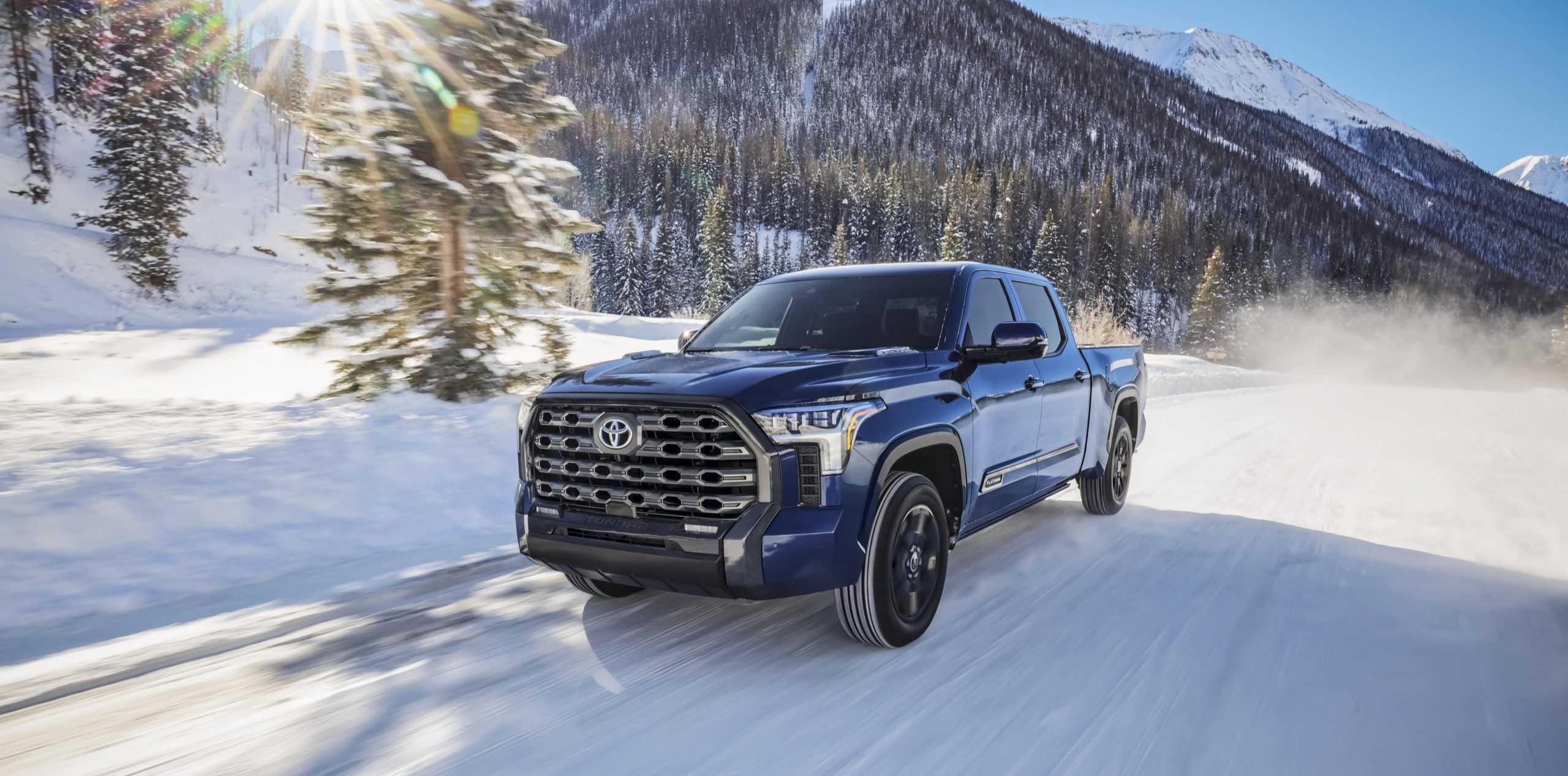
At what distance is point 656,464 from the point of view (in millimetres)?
3217

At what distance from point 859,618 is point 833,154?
120453 mm

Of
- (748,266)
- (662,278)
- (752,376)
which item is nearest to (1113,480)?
(752,376)

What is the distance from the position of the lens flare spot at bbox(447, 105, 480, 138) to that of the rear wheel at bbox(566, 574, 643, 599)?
685 centimetres

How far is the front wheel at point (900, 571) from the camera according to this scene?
3371 millimetres

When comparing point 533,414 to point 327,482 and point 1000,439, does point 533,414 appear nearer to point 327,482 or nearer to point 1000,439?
point 1000,439

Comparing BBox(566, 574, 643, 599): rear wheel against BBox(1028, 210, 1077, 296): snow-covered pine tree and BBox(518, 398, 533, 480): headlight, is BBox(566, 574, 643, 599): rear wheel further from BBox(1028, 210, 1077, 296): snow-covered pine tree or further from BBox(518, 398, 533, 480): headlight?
BBox(1028, 210, 1077, 296): snow-covered pine tree

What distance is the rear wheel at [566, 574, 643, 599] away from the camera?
4.06m

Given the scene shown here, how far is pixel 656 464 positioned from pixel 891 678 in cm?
126

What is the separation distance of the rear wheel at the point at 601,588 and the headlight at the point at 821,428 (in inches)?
55.1

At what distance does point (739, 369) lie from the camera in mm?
3451

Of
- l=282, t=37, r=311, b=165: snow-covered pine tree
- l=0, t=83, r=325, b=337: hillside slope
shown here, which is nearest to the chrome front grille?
l=0, t=83, r=325, b=337: hillside slope

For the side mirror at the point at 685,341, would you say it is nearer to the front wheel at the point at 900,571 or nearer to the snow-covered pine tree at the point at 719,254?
the front wheel at the point at 900,571

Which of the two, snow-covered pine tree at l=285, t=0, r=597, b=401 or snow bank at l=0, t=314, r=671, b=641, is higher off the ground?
snow-covered pine tree at l=285, t=0, r=597, b=401

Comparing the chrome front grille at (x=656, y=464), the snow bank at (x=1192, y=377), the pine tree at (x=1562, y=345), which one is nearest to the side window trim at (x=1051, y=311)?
the chrome front grille at (x=656, y=464)
